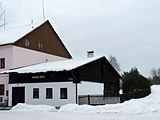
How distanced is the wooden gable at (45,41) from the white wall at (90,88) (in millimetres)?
10996

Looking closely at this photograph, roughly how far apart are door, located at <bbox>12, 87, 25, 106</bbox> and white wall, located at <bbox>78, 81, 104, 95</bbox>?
22.5 feet

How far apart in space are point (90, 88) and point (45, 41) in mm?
13714

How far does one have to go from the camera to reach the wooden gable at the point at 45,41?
4100 centimetres

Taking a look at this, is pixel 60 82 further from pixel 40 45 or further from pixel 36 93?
pixel 40 45

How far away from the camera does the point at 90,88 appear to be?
33781mm

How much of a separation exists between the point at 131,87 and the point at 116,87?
225cm

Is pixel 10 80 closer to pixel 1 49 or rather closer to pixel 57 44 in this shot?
pixel 1 49

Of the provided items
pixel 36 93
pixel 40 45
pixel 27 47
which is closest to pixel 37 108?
pixel 36 93

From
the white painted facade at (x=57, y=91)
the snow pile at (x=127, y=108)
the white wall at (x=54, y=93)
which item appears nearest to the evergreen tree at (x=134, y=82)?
the white painted facade at (x=57, y=91)

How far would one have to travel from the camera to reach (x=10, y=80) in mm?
36156

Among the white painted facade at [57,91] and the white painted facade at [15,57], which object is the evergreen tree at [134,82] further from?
the white painted facade at [15,57]

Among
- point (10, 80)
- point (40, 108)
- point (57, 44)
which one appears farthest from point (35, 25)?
point (40, 108)

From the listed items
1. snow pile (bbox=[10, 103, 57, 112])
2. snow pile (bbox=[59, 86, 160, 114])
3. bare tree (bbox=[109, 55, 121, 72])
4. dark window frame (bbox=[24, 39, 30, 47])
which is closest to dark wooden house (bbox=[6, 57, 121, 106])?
snow pile (bbox=[10, 103, 57, 112])

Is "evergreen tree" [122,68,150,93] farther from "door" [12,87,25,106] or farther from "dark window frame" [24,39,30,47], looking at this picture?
"dark window frame" [24,39,30,47]
